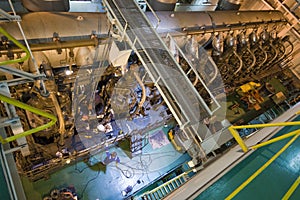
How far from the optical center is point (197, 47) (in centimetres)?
445

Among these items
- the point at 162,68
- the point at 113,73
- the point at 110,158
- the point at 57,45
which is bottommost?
the point at 110,158

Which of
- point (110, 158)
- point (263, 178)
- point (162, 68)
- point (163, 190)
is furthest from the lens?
point (110, 158)

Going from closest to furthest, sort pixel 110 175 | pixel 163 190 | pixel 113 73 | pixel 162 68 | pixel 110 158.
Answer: pixel 162 68 < pixel 113 73 < pixel 163 190 < pixel 110 175 < pixel 110 158

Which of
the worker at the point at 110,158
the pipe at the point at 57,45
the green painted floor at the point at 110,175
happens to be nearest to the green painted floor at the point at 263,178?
the pipe at the point at 57,45

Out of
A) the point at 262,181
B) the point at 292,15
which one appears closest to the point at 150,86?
the point at 262,181

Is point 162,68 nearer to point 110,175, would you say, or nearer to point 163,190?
point 163,190

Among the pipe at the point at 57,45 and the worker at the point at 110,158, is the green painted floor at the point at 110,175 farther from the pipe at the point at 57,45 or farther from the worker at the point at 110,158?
the pipe at the point at 57,45

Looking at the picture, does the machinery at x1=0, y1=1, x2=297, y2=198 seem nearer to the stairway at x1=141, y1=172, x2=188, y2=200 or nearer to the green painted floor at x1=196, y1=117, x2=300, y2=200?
the green painted floor at x1=196, y1=117, x2=300, y2=200

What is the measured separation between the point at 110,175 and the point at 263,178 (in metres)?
3.57

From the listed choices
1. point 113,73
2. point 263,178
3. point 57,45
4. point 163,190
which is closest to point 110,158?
point 163,190

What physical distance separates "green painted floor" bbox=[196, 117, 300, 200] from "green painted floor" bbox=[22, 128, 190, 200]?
3.25m

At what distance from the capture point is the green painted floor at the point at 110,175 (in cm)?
415

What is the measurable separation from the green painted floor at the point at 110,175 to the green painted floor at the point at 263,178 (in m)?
3.25

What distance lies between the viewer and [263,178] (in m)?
1.73
